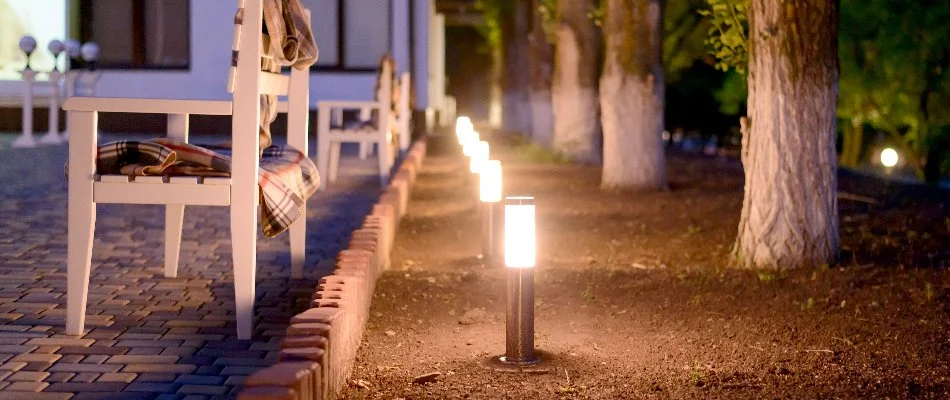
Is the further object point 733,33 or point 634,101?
point 634,101

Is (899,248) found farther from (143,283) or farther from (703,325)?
(143,283)

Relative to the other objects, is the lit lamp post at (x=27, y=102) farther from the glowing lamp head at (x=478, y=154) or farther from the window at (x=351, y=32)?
the glowing lamp head at (x=478, y=154)

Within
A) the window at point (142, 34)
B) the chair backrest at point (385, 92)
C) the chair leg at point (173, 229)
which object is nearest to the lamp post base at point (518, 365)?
the chair leg at point (173, 229)

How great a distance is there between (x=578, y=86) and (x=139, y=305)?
1225 centimetres

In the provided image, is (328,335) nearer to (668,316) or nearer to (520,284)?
(520,284)

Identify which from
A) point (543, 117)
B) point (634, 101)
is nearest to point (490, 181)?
point (634, 101)

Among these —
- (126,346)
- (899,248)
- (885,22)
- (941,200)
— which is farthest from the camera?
(885,22)

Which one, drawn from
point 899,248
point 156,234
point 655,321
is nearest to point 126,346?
point 655,321

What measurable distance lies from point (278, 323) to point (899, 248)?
430 centimetres

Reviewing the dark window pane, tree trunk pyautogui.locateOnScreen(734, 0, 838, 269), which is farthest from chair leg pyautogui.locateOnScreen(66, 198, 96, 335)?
the dark window pane

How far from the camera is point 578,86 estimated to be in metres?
17.6

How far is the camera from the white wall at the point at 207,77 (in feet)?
71.9

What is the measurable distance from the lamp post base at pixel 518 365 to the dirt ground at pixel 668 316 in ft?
0.13

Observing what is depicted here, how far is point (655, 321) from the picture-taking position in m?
5.87
